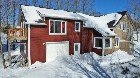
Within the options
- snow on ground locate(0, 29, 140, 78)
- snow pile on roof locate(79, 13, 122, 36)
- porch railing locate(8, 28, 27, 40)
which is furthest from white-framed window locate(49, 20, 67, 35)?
snow pile on roof locate(79, 13, 122, 36)

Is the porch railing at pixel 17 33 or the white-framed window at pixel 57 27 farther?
the white-framed window at pixel 57 27

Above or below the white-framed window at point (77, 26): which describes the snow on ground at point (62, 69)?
below

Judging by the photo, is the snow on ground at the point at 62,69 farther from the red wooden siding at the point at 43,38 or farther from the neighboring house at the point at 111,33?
the neighboring house at the point at 111,33

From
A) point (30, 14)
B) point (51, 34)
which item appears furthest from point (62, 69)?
point (30, 14)

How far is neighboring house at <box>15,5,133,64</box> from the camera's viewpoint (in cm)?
2473

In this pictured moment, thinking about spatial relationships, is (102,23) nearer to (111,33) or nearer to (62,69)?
(111,33)

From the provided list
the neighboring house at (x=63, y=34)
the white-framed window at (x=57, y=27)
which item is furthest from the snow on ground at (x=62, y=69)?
the white-framed window at (x=57, y=27)

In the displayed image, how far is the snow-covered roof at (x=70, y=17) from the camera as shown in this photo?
82.9ft

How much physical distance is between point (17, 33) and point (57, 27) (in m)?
5.22

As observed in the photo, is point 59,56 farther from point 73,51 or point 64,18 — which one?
point 64,18

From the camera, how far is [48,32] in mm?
25781

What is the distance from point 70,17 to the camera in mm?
27250

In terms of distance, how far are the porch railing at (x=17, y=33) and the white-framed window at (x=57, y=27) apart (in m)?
3.47

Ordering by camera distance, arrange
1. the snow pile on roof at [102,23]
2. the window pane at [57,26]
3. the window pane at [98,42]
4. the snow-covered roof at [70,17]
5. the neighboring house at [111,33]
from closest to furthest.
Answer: the snow-covered roof at [70,17]
the window pane at [57,26]
the neighboring house at [111,33]
the window pane at [98,42]
the snow pile on roof at [102,23]
